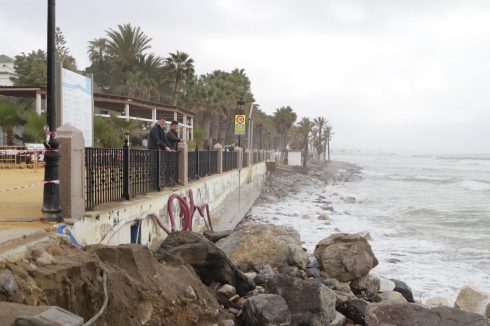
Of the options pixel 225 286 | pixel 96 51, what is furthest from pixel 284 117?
pixel 225 286

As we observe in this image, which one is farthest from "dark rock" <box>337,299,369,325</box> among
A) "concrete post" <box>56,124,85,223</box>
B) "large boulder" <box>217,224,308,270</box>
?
"concrete post" <box>56,124,85,223</box>

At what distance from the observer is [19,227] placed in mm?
6039

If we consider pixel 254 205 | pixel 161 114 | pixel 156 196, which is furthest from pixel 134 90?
pixel 156 196

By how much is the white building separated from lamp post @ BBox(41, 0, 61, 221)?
4222 centimetres

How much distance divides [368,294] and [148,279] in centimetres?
520

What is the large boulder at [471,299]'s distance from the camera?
886 centimetres

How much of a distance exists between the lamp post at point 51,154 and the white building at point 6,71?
42.2 metres

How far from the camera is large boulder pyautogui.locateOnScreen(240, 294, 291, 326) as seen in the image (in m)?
6.06

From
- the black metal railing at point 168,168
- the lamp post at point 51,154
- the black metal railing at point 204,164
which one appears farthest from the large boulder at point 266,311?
the black metal railing at point 204,164

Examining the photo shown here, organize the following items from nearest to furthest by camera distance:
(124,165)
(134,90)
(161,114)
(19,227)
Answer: (19,227) → (124,165) → (161,114) → (134,90)

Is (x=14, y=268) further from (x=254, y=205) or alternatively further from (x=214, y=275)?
(x=254, y=205)

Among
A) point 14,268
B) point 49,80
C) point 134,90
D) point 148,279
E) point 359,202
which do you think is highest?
point 134,90

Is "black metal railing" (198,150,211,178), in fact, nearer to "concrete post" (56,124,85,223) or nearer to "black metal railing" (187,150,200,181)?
"black metal railing" (187,150,200,181)

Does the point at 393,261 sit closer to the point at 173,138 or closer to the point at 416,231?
the point at 416,231
